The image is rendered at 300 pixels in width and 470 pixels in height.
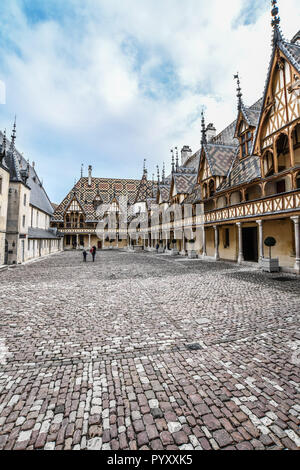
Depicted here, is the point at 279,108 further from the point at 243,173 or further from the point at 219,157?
the point at 219,157

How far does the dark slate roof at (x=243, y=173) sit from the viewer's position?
1470cm

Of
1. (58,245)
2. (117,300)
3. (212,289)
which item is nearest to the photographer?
(117,300)

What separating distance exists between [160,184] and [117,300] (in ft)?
91.7

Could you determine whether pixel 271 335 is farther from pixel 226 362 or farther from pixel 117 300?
pixel 117 300

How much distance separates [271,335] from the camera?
4328 millimetres

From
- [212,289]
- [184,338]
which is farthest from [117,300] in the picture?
[212,289]

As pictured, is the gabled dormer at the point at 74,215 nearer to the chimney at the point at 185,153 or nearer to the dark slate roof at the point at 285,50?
the chimney at the point at 185,153

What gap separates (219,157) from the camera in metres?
19.9

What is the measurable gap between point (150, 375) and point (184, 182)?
1025 inches

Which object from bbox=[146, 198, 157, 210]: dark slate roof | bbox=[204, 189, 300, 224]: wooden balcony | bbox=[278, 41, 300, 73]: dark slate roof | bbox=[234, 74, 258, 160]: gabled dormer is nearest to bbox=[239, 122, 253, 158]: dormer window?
bbox=[234, 74, 258, 160]: gabled dormer

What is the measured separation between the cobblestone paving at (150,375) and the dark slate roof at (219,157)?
14723 millimetres

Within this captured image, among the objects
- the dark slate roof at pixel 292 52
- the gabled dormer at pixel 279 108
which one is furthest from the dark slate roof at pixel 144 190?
the dark slate roof at pixel 292 52

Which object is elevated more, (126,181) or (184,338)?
(126,181)
